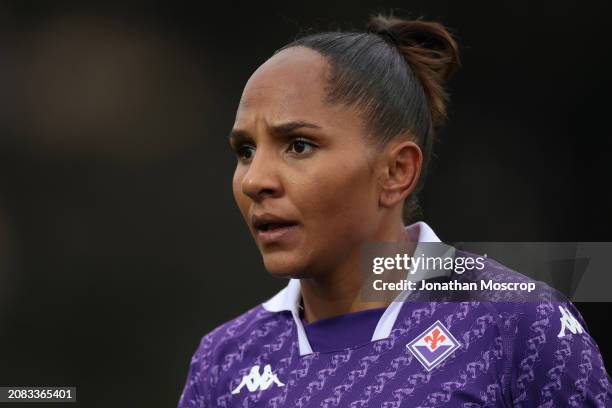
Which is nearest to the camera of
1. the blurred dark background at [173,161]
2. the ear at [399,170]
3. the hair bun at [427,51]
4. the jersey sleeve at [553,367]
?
the jersey sleeve at [553,367]

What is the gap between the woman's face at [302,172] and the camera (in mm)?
1706

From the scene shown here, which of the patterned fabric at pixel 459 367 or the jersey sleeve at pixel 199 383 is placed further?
the jersey sleeve at pixel 199 383

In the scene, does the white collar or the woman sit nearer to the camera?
the woman

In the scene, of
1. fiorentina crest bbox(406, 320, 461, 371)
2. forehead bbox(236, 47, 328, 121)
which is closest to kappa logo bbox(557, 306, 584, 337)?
fiorentina crest bbox(406, 320, 461, 371)

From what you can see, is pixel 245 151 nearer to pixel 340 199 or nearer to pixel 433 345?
pixel 340 199

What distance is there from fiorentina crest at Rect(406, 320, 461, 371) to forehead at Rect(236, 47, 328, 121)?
51 centimetres

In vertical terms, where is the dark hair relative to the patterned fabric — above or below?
above

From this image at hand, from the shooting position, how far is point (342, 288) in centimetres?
186

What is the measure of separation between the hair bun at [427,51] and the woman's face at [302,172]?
266 millimetres

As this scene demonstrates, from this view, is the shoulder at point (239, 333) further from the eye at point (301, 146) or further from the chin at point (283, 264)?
the eye at point (301, 146)

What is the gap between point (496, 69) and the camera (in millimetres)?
4082

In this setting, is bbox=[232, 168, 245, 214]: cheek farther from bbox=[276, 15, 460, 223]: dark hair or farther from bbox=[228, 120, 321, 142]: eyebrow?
bbox=[276, 15, 460, 223]: dark hair

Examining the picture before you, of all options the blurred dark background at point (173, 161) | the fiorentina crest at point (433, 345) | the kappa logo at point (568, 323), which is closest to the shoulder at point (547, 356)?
the kappa logo at point (568, 323)

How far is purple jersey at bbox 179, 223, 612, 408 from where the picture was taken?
1.62m
